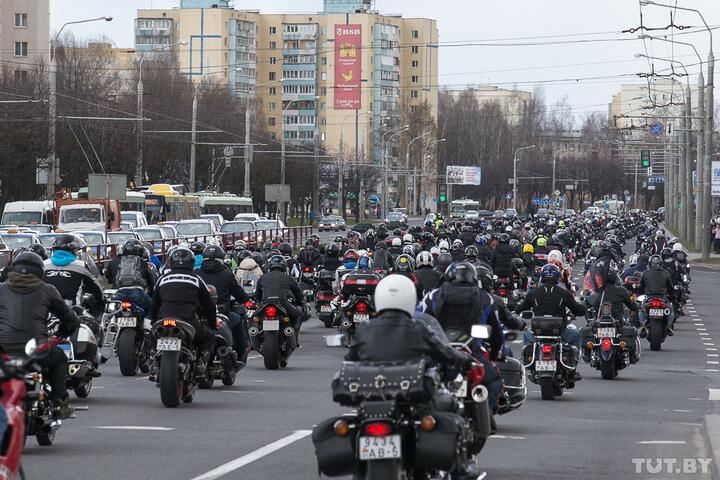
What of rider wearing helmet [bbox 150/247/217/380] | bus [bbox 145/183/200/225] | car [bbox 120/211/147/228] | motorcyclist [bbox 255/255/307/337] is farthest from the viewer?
bus [bbox 145/183/200/225]

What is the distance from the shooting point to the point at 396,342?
882cm

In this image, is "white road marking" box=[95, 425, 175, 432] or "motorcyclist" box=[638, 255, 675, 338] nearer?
"white road marking" box=[95, 425, 175, 432]

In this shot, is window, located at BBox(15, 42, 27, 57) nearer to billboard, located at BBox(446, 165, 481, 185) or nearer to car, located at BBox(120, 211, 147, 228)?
billboard, located at BBox(446, 165, 481, 185)

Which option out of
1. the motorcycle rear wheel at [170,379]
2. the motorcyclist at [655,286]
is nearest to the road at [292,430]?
the motorcycle rear wheel at [170,379]

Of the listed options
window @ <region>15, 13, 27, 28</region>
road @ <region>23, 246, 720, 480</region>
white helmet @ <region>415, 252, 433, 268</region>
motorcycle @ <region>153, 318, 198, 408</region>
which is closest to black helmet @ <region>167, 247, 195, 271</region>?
motorcycle @ <region>153, 318, 198, 408</region>

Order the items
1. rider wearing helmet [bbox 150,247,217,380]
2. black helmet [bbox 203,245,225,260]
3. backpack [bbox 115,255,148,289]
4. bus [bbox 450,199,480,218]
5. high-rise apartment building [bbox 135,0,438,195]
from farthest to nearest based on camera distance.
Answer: high-rise apartment building [bbox 135,0,438,195], bus [bbox 450,199,480,218], backpack [bbox 115,255,148,289], black helmet [bbox 203,245,225,260], rider wearing helmet [bbox 150,247,217,380]

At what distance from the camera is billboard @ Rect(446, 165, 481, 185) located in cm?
15775

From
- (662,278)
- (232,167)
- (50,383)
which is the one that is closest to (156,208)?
(232,167)

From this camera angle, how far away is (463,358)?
30.6ft

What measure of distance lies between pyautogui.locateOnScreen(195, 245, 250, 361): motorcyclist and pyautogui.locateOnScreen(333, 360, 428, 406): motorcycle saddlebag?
9.46m

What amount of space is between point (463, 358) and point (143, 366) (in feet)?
35.4

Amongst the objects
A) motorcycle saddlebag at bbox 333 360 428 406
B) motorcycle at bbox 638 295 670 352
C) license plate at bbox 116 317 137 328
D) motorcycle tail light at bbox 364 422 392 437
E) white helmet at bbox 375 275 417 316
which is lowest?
motorcycle at bbox 638 295 670 352

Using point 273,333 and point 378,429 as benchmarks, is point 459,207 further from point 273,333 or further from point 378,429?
point 378,429

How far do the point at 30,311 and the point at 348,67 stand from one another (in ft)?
525
